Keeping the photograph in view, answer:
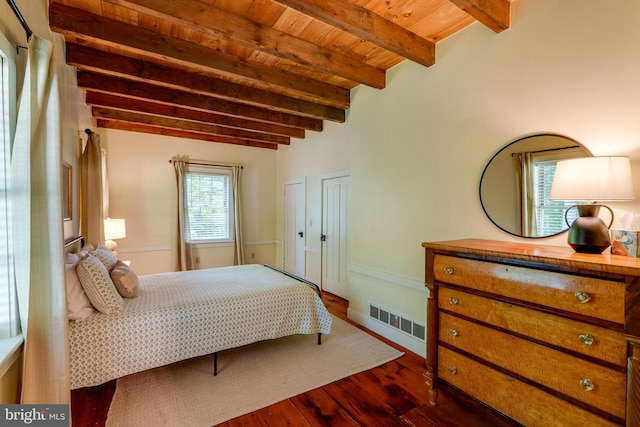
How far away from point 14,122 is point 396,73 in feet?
9.48

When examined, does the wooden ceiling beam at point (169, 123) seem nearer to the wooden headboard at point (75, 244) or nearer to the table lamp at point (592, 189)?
the wooden headboard at point (75, 244)

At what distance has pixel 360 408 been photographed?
6.55 feet

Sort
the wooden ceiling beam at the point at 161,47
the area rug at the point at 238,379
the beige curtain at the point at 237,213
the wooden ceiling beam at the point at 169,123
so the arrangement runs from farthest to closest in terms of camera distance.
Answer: the beige curtain at the point at 237,213 → the wooden ceiling beam at the point at 169,123 → the wooden ceiling beam at the point at 161,47 → the area rug at the point at 238,379

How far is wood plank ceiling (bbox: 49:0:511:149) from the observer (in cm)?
198

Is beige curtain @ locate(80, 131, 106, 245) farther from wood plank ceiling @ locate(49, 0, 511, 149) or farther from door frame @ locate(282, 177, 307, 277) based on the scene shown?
door frame @ locate(282, 177, 307, 277)

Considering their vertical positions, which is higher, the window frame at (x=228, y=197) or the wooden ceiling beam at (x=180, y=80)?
the wooden ceiling beam at (x=180, y=80)

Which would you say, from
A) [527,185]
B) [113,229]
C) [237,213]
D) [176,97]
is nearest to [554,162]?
[527,185]

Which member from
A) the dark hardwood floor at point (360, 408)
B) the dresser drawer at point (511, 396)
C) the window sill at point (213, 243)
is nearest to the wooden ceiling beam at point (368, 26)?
the dresser drawer at point (511, 396)

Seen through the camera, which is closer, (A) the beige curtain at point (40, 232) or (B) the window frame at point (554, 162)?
(A) the beige curtain at point (40, 232)

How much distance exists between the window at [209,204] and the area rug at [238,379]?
9.61 feet

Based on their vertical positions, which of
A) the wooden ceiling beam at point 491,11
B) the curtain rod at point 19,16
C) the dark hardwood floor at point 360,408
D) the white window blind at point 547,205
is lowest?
the dark hardwood floor at point 360,408

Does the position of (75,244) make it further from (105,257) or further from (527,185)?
(527,185)

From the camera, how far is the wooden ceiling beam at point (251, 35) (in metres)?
1.84

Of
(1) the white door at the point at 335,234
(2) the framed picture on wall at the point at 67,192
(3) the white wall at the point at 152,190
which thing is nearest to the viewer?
Result: (2) the framed picture on wall at the point at 67,192
